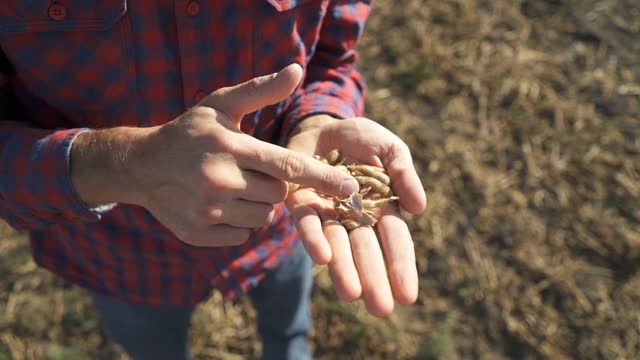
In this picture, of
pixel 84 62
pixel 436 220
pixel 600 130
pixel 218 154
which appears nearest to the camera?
pixel 218 154

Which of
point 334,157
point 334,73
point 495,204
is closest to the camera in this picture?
point 334,157

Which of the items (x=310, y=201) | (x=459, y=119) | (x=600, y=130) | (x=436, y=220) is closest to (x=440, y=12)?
(x=459, y=119)

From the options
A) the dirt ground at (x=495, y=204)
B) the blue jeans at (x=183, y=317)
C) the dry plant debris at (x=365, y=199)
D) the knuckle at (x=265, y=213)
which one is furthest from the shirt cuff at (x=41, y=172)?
the dirt ground at (x=495, y=204)

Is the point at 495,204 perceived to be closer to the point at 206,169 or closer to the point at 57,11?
the point at 206,169

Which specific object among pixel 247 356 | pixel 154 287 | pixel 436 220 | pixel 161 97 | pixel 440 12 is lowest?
pixel 247 356

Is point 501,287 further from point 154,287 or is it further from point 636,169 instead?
point 154,287

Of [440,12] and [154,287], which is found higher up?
[154,287]

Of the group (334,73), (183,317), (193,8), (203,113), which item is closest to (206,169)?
(203,113)
